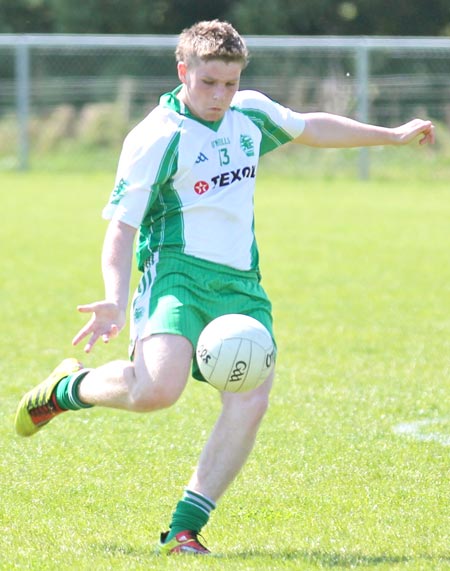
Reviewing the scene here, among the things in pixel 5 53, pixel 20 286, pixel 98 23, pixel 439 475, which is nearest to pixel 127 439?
pixel 439 475

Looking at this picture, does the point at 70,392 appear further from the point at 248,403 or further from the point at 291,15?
the point at 291,15

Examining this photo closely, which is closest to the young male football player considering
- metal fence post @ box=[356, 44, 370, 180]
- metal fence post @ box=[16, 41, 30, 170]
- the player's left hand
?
the player's left hand

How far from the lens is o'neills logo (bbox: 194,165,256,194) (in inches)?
176

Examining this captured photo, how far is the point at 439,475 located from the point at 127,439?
1.57 metres

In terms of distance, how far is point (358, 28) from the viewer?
104ft

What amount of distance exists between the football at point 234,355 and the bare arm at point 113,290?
1.01 ft

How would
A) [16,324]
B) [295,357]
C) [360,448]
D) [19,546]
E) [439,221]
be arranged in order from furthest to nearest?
1. [439,221]
2. [16,324]
3. [295,357]
4. [360,448]
5. [19,546]

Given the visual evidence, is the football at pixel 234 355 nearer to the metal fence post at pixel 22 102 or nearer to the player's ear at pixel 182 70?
the player's ear at pixel 182 70

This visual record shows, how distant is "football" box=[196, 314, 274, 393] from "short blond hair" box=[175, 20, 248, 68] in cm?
91

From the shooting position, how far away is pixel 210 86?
437 centimetres

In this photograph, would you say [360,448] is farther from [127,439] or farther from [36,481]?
[36,481]

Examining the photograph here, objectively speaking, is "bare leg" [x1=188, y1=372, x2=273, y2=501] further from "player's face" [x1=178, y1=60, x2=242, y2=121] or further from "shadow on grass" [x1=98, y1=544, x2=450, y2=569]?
"player's face" [x1=178, y1=60, x2=242, y2=121]

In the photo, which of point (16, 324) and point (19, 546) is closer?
point (19, 546)

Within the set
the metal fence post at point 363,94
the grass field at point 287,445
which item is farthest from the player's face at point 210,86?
the metal fence post at point 363,94
